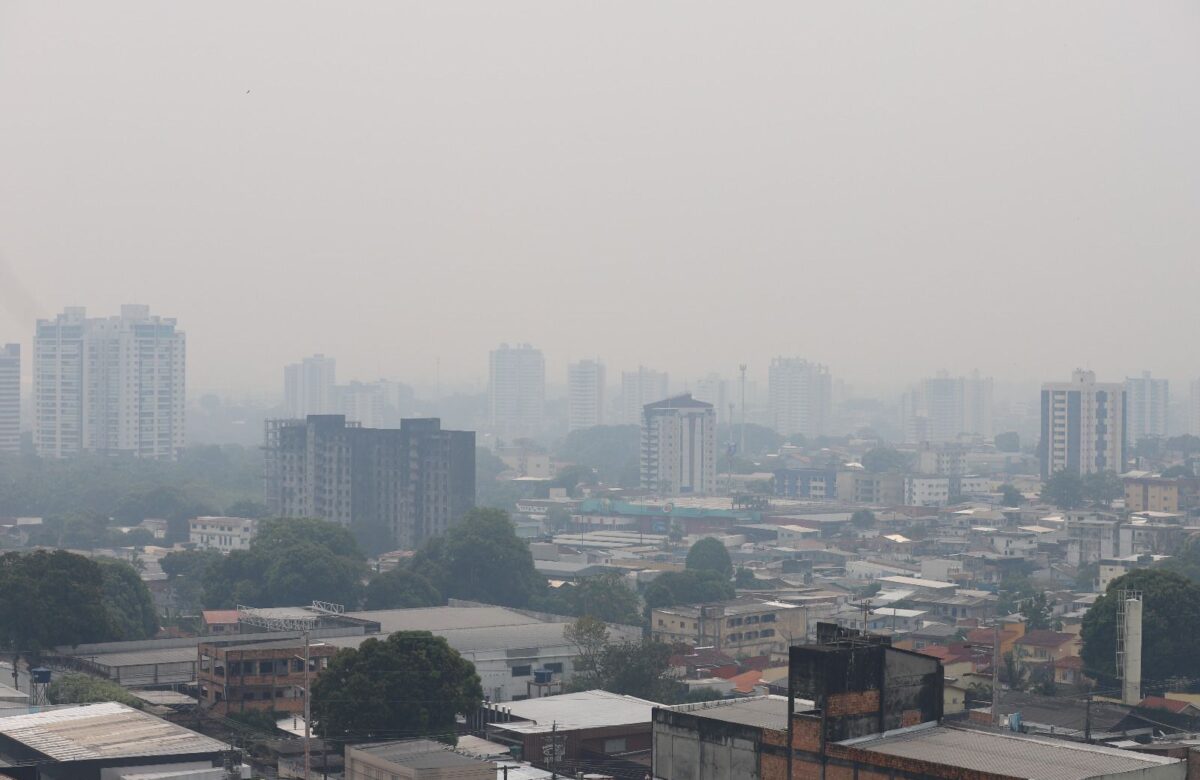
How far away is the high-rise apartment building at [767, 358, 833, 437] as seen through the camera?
289ft

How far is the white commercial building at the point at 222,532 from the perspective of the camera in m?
31.6

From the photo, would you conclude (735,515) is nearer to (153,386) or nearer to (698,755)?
(153,386)

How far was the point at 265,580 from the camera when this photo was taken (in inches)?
866

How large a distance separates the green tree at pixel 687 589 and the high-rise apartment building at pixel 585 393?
203 ft

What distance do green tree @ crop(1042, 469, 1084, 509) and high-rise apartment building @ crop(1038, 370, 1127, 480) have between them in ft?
21.6

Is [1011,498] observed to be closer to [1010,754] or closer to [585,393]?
[1010,754]

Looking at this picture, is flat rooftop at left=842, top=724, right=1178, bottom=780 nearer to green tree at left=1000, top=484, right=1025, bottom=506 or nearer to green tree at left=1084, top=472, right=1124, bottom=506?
green tree at left=1084, top=472, right=1124, bottom=506

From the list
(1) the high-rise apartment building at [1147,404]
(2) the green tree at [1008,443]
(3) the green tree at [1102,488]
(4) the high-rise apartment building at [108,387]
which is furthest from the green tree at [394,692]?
(1) the high-rise apartment building at [1147,404]

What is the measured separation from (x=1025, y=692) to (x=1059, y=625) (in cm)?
604

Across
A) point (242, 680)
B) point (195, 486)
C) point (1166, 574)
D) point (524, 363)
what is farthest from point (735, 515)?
point (524, 363)

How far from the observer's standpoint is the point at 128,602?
18688mm

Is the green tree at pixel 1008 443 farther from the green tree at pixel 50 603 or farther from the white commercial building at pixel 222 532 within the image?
the green tree at pixel 50 603

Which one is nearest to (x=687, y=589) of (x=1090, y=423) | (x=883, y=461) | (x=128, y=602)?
(x=128, y=602)

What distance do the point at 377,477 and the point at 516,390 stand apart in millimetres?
55242
